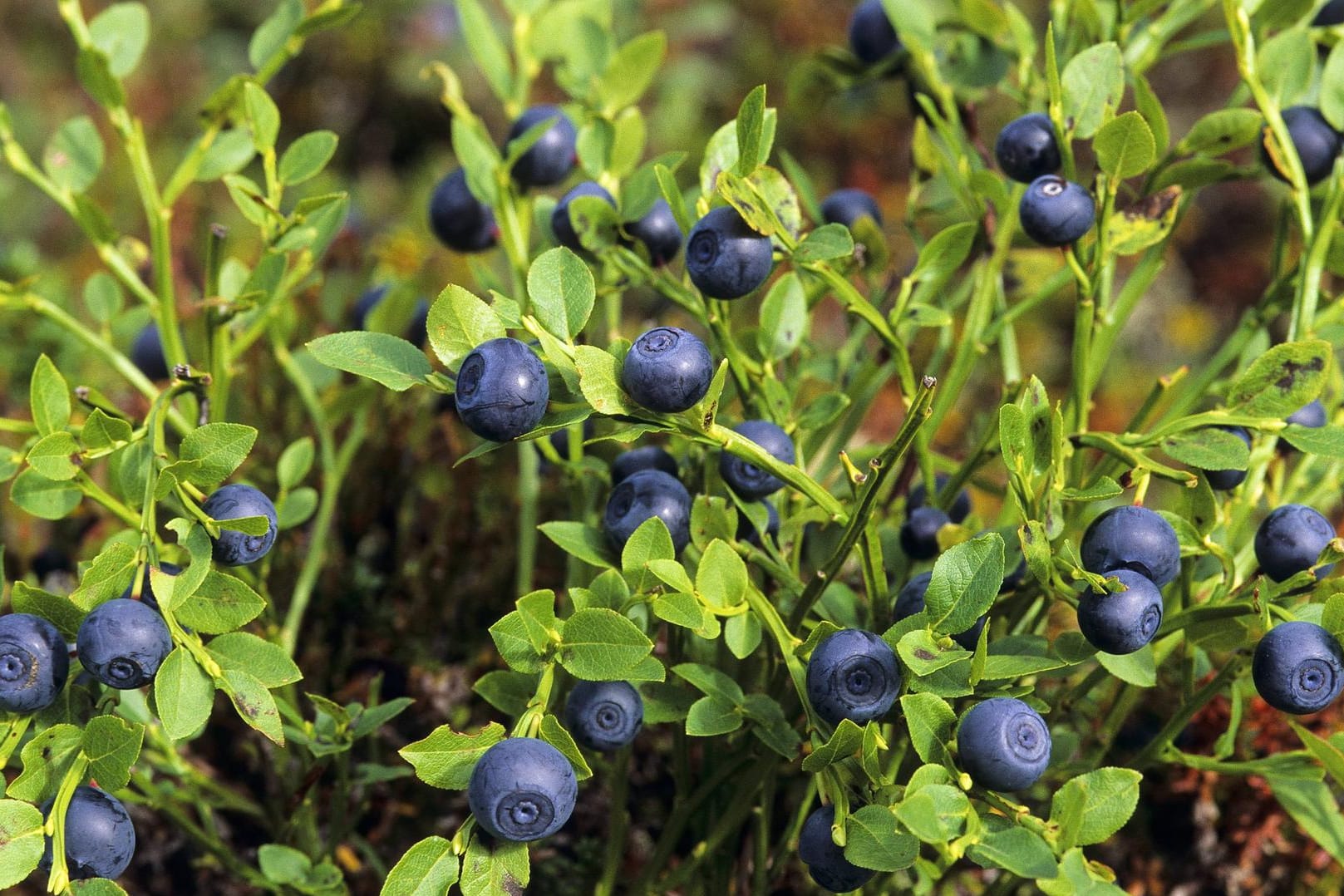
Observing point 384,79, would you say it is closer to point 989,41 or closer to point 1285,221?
point 989,41

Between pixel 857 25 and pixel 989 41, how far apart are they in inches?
5.6

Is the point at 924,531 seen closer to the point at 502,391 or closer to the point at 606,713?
the point at 606,713

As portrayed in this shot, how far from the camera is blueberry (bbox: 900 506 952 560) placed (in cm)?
96

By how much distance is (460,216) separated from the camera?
46.5 inches

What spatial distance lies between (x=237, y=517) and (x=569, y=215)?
336mm

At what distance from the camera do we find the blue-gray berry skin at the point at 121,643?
2.35ft

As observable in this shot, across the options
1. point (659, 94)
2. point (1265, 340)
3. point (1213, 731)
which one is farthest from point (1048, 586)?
point (659, 94)

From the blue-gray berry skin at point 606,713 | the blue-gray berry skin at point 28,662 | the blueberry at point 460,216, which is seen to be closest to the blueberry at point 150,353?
the blueberry at point 460,216

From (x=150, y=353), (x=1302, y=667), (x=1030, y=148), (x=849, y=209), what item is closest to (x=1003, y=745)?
(x=1302, y=667)

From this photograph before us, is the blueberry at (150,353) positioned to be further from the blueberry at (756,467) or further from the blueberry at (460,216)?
the blueberry at (756,467)

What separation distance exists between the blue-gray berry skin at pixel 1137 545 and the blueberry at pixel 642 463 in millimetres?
313

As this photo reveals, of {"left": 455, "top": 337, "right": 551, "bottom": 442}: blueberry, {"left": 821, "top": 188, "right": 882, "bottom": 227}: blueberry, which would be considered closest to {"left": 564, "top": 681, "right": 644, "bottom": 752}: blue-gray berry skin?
{"left": 455, "top": 337, "right": 551, "bottom": 442}: blueberry

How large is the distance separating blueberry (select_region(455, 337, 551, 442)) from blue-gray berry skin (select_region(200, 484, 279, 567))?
182 mm

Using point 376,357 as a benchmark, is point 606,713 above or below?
below
